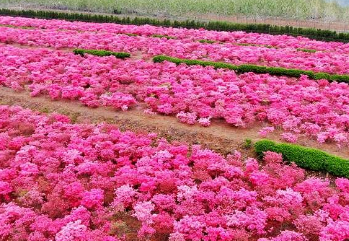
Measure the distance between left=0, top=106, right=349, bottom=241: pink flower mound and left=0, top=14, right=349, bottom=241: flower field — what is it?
1.5 inches

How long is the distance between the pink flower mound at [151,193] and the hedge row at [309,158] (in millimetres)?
446

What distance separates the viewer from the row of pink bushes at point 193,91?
47.4ft

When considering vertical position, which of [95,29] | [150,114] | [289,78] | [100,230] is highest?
[95,29]

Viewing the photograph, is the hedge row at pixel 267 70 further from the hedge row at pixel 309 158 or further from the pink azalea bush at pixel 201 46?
the hedge row at pixel 309 158

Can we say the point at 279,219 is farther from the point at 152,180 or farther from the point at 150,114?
the point at 150,114

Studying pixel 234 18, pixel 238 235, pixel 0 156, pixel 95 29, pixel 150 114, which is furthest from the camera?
pixel 234 18

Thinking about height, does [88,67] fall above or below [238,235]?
above

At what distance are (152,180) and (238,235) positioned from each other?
334 cm

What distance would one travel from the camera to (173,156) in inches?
484

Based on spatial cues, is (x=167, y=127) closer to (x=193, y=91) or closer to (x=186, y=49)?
(x=193, y=91)

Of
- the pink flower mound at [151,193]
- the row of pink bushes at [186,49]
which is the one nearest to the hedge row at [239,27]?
the row of pink bushes at [186,49]

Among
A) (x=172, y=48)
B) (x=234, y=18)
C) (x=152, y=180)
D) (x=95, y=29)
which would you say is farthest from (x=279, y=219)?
(x=234, y=18)

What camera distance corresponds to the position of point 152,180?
36.0 feet

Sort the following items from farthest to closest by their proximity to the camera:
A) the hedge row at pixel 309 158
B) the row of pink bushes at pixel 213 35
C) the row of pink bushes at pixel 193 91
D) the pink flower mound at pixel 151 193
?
1. the row of pink bushes at pixel 213 35
2. the row of pink bushes at pixel 193 91
3. the hedge row at pixel 309 158
4. the pink flower mound at pixel 151 193
